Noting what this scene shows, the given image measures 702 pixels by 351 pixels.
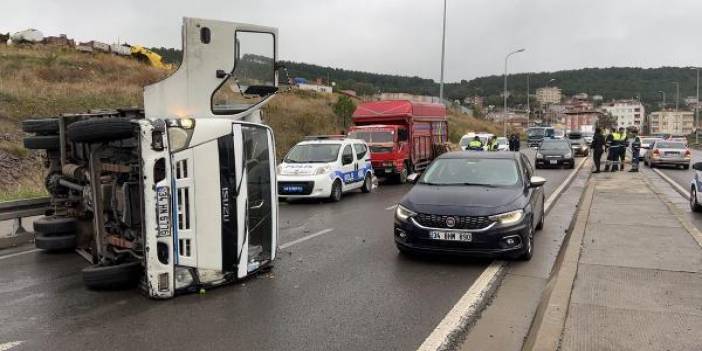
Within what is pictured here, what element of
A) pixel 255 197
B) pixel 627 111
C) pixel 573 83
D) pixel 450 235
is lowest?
pixel 450 235

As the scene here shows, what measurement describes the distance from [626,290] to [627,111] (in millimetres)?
158114

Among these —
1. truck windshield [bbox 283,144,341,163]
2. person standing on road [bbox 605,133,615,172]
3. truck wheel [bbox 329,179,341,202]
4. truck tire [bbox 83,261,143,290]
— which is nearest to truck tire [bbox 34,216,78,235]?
truck tire [bbox 83,261,143,290]

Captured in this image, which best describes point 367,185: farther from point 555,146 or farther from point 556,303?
point 555,146

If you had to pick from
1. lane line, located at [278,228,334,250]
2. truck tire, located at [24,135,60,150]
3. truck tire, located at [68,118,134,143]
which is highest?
truck tire, located at [68,118,134,143]

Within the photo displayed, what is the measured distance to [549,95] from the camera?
A: 14800 cm

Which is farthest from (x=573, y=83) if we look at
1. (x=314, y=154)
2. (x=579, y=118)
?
(x=314, y=154)

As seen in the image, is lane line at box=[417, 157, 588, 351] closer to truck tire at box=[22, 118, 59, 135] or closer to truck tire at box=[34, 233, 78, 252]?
truck tire at box=[34, 233, 78, 252]

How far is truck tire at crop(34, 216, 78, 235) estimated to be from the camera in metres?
7.64

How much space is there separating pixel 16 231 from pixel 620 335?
8807 mm

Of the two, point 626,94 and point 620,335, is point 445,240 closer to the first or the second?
point 620,335

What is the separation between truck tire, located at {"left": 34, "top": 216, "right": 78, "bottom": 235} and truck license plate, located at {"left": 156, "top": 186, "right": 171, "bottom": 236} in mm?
3018

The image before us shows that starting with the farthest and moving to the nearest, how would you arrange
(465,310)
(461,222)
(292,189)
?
(292,189) → (461,222) → (465,310)

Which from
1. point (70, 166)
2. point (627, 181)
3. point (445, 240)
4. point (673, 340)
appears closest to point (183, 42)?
point (70, 166)

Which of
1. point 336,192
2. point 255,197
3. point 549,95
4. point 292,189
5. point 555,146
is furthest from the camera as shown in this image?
point 549,95
